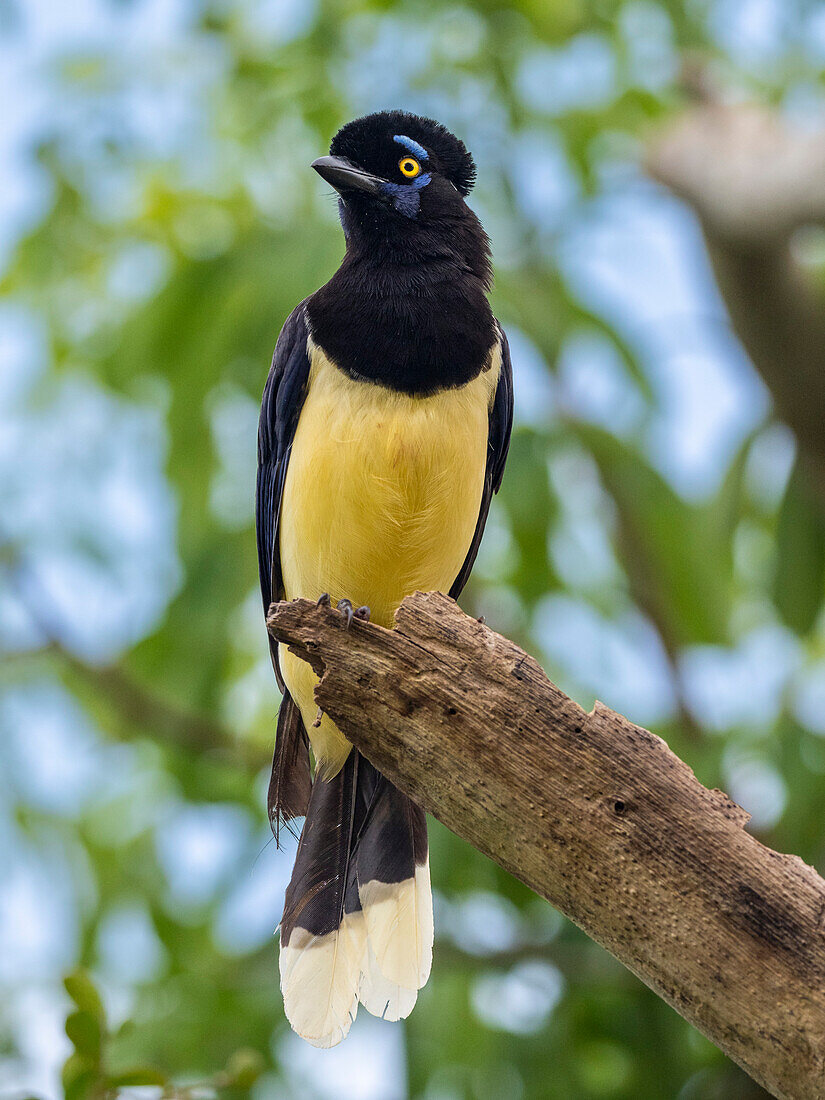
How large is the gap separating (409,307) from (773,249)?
3705 millimetres

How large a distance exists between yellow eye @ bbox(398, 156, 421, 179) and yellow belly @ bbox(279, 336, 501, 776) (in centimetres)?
69

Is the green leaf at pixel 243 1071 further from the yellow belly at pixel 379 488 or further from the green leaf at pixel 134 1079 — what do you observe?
the yellow belly at pixel 379 488

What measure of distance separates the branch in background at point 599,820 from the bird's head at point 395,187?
1.58m

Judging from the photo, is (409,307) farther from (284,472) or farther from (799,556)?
(799,556)

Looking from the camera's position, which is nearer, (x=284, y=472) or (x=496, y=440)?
(x=284, y=472)

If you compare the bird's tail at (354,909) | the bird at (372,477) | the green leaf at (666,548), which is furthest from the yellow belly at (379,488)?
the green leaf at (666,548)

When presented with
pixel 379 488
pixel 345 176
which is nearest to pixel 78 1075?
pixel 379 488

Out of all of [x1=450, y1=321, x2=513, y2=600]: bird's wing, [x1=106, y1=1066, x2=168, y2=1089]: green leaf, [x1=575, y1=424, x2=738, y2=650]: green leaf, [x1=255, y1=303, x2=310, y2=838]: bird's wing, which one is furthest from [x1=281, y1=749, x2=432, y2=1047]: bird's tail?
[x1=575, y1=424, x2=738, y2=650]: green leaf

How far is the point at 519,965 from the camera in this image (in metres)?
6.00

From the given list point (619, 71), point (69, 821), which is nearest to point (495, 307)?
point (619, 71)

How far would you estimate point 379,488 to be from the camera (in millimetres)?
3807

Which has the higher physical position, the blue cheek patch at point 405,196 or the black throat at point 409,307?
the blue cheek patch at point 405,196

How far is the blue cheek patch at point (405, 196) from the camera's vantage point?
163 inches

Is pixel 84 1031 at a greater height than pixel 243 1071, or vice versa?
pixel 84 1031
